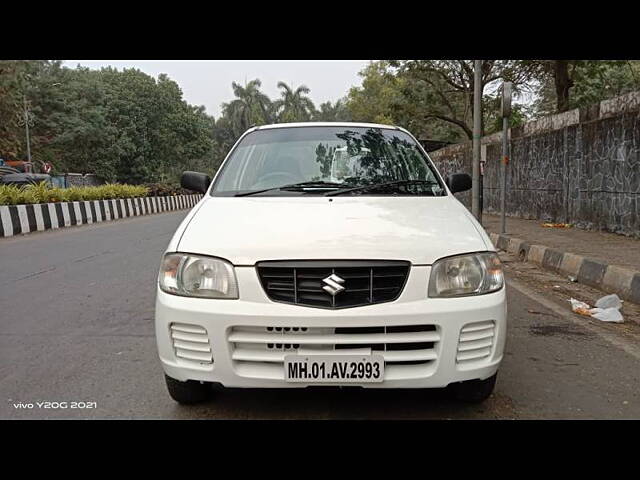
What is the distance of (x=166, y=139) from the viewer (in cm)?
4609

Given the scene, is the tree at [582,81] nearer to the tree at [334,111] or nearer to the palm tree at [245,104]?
the palm tree at [245,104]

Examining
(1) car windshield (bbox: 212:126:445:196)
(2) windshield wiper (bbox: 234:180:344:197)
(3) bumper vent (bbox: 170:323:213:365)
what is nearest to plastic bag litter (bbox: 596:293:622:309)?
(1) car windshield (bbox: 212:126:445:196)

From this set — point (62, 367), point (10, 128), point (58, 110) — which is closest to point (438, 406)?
point (62, 367)

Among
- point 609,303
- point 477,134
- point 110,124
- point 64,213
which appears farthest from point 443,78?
point 110,124

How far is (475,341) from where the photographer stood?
255 cm

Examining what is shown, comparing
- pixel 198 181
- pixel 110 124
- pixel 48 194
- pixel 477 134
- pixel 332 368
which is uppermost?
pixel 110 124

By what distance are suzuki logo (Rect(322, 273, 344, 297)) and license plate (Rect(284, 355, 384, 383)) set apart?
28cm

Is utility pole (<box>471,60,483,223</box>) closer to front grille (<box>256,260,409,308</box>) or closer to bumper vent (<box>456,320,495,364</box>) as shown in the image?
bumper vent (<box>456,320,495,364</box>)

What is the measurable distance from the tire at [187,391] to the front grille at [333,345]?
18.0 inches

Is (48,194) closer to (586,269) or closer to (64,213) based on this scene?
(64,213)

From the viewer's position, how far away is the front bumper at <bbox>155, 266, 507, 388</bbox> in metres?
2.42

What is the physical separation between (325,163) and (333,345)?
1643 millimetres

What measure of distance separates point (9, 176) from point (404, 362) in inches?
761

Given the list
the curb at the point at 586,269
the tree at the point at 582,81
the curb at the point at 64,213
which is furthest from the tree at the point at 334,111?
the curb at the point at 586,269
